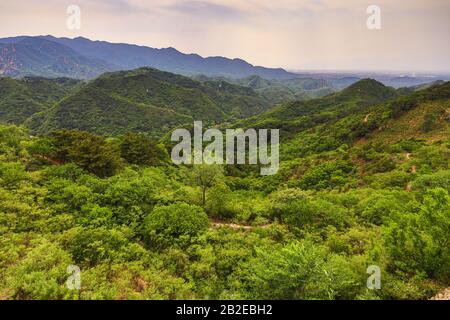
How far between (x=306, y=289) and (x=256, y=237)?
7113 mm

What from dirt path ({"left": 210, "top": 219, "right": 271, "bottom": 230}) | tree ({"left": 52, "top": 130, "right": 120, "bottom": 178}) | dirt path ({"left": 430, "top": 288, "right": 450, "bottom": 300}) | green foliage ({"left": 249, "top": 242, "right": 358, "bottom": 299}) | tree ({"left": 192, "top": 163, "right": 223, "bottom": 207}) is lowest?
dirt path ({"left": 210, "top": 219, "right": 271, "bottom": 230})

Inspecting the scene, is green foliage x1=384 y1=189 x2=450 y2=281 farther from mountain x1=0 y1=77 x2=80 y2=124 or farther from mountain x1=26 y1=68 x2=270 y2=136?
mountain x1=0 y1=77 x2=80 y2=124

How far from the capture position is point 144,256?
45.0ft

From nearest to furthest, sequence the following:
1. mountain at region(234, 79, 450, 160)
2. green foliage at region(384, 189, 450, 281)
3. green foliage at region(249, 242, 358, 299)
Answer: green foliage at region(249, 242, 358, 299) → green foliage at region(384, 189, 450, 281) → mountain at region(234, 79, 450, 160)

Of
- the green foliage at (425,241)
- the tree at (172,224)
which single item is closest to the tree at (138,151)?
the tree at (172,224)

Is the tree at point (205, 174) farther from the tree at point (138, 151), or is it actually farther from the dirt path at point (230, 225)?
the tree at point (138, 151)

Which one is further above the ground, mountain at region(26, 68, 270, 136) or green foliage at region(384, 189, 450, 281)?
mountain at region(26, 68, 270, 136)

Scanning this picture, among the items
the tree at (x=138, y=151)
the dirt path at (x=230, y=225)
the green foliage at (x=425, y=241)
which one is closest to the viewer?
the green foliage at (x=425, y=241)

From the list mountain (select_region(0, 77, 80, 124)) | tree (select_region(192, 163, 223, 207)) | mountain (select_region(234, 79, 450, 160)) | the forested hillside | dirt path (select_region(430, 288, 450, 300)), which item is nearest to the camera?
dirt path (select_region(430, 288, 450, 300))

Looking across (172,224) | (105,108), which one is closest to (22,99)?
(105,108)

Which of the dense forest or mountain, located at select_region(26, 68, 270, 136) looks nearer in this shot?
the dense forest

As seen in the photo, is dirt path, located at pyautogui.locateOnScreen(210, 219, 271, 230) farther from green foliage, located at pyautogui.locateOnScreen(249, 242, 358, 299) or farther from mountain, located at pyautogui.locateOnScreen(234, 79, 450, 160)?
mountain, located at pyautogui.locateOnScreen(234, 79, 450, 160)

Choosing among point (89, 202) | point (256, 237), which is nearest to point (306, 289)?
point (256, 237)

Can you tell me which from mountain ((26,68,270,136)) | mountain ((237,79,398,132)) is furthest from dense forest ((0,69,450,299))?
mountain ((26,68,270,136))
